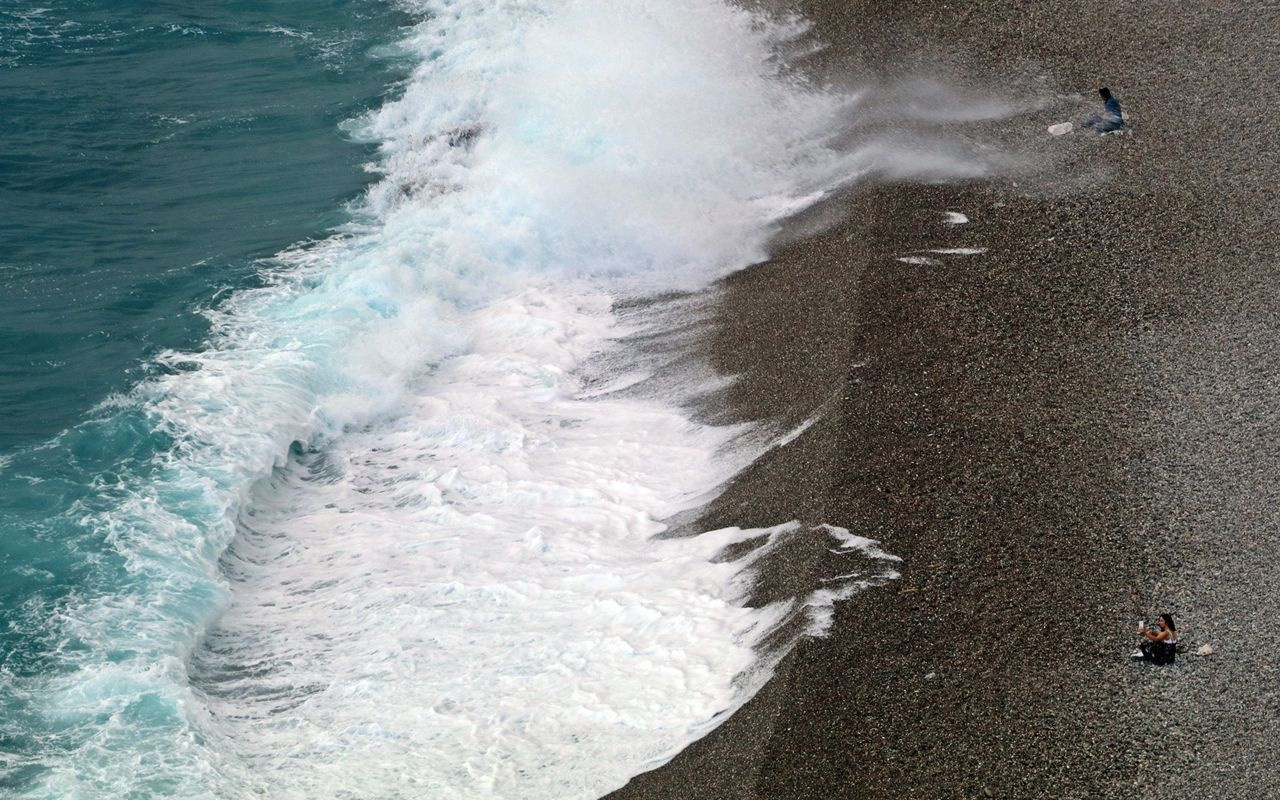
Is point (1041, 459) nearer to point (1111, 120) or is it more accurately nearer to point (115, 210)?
point (1111, 120)

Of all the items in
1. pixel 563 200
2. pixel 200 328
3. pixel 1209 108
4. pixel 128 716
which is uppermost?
pixel 1209 108

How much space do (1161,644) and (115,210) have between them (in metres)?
16.1

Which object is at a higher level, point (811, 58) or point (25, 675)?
point (811, 58)

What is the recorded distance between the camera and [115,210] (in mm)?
18531

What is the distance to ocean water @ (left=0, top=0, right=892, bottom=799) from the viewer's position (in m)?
10.3

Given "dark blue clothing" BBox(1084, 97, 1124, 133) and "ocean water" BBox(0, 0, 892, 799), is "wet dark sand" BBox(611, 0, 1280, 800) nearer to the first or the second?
"dark blue clothing" BBox(1084, 97, 1124, 133)

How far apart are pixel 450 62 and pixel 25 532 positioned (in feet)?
48.4

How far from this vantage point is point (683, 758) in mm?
9203

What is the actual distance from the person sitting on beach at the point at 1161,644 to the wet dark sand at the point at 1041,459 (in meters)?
0.16

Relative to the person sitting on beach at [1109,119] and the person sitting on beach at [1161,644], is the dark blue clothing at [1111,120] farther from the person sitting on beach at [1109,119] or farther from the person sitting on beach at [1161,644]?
the person sitting on beach at [1161,644]

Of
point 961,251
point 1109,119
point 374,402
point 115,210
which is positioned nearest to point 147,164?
point 115,210

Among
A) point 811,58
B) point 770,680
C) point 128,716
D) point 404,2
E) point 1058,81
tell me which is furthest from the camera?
point 404,2

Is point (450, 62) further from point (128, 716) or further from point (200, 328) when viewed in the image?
point (128, 716)

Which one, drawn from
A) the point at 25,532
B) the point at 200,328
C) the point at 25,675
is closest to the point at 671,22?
the point at 200,328
